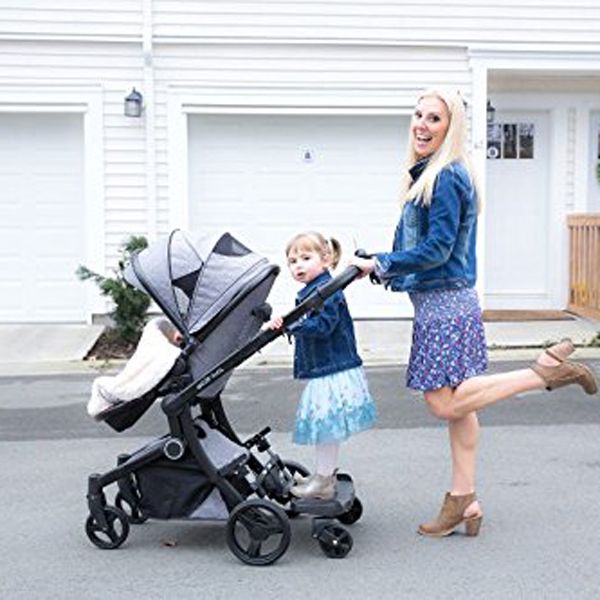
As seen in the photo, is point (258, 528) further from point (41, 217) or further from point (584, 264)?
point (584, 264)

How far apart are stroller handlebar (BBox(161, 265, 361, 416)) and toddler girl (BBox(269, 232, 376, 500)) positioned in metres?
0.16

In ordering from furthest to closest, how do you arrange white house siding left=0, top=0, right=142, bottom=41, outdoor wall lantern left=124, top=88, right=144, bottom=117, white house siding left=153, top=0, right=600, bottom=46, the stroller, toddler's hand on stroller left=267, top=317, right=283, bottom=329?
white house siding left=153, top=0, right=600, bottom=46
white house siding left=0, top=0, right=142, bottom=41
outdoor wall lantern left=124, top=88, right=144, bottom=117
the stroller
toddler's hand on stroller left=267, top=317, right=283, bottom=329

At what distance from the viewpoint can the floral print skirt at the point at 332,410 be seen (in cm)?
421

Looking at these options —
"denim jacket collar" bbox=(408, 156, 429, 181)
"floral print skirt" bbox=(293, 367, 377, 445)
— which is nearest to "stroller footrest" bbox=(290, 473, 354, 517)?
"floral print skirt" bbox=(293, 367, 377, 445)

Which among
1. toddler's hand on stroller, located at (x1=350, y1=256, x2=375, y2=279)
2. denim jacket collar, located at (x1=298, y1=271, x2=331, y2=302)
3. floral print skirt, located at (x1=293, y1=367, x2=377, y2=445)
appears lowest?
floral print skirt, located at (x1=293, y1=367, x2=377, y2=445)

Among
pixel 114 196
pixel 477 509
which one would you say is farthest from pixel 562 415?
pixel 114 196

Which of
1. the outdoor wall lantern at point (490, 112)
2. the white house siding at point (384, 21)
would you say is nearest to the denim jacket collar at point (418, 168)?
the white house siding at point (384, 21)

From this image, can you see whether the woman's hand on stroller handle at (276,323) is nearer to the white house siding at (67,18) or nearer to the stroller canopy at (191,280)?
the stroller canopy at (191,280)

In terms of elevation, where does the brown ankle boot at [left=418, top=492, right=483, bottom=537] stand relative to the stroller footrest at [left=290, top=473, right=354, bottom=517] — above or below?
below

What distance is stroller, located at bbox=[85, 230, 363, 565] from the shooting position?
13.6 feet

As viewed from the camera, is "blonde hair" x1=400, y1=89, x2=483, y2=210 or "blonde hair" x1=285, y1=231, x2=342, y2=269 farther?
"blonde hair" x1=285, y1=231, x2=342, y2=269

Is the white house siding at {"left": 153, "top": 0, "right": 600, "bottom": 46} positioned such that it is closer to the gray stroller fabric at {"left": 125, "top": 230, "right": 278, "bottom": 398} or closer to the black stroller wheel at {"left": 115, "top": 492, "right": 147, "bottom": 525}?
the gray stroller fabric at {"left": 125, "top": 230, "right": 278, "bottom": 398}

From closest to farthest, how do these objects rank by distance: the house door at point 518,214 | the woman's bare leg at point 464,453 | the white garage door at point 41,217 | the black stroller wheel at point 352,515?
the woman's bare leg at point 464,453 → the black stroller wheel at point 352,515 → the white garage door at point 41,217 → the house door at point 518,214

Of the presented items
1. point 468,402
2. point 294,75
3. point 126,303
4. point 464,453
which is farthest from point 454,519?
point 294,75
